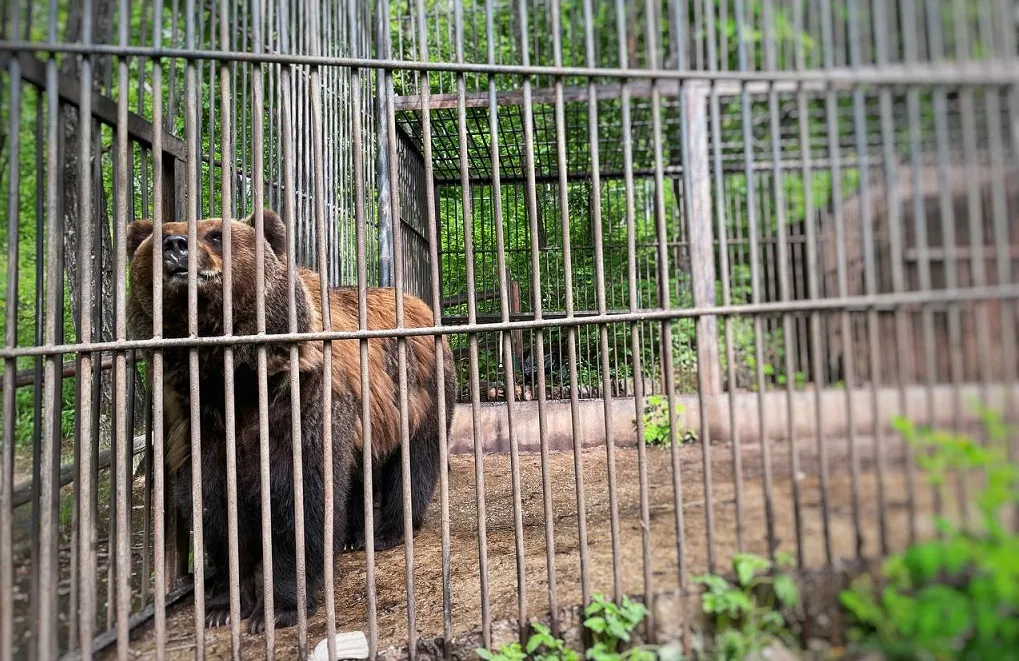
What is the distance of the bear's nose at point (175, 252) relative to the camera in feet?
8.70

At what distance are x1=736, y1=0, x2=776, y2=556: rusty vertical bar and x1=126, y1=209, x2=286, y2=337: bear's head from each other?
2.19 metres

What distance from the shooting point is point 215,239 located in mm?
3035

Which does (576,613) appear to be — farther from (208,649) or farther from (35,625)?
(35,625)

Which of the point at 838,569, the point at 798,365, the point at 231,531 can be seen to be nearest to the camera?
the point at 838,569

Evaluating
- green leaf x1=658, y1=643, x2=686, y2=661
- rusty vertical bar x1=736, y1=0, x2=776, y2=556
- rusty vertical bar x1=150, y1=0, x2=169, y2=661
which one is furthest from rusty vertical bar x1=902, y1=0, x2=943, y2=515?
rusty vertical bar x1=150, y1=0, x2=169, y2=661

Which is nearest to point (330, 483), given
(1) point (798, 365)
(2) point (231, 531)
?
(2) point (231, 531)

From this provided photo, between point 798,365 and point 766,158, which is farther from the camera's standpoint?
point 766,158

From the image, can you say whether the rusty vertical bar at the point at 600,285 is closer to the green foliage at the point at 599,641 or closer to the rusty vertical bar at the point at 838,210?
the green foliage at the point at 599,641

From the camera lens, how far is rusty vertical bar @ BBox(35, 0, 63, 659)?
2.14m

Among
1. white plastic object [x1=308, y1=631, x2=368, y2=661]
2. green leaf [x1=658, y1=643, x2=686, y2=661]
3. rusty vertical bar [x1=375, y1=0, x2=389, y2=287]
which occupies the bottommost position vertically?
white plastic object [x1=308, y1=631, x2=368, y2=661]

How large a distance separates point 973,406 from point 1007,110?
68cm

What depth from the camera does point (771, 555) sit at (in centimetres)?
214

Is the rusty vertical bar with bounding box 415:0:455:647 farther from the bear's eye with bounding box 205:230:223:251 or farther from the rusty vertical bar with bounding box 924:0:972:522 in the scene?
the rusty vertical bar with bounding box 924:0:972:522

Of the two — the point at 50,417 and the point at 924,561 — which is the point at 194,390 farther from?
the point at 924,561
